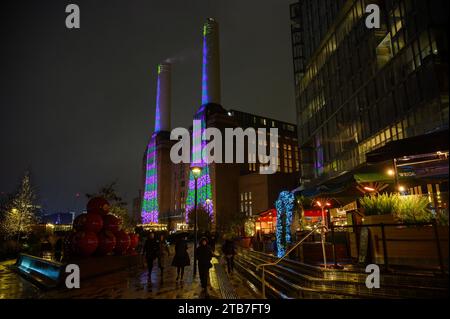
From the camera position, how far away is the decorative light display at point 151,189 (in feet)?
370

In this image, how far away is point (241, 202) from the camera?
86.5 meters

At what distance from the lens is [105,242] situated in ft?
45.9

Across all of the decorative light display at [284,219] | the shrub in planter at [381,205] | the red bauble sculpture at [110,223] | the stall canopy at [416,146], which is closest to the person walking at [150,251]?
the red bauble sculpture at [110,223]

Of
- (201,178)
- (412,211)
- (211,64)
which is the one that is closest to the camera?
(412,211)

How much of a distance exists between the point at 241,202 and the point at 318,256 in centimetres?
7679

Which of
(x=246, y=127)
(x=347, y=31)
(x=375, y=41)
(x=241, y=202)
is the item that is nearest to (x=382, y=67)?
(x=375, y=41)

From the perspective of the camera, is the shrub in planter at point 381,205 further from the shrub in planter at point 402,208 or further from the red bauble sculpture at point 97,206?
the red bauble sculpture at point 97,206

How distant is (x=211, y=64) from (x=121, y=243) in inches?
3646

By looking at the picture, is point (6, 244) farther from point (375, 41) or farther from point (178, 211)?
point (178, 211)

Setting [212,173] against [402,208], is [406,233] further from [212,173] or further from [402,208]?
[212,173]

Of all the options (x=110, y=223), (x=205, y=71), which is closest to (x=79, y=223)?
(x=110, y=223)

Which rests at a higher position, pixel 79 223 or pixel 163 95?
pixel 163 95

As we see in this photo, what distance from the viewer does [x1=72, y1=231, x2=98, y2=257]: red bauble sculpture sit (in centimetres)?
1287

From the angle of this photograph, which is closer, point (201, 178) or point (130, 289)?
point (130, 289)
